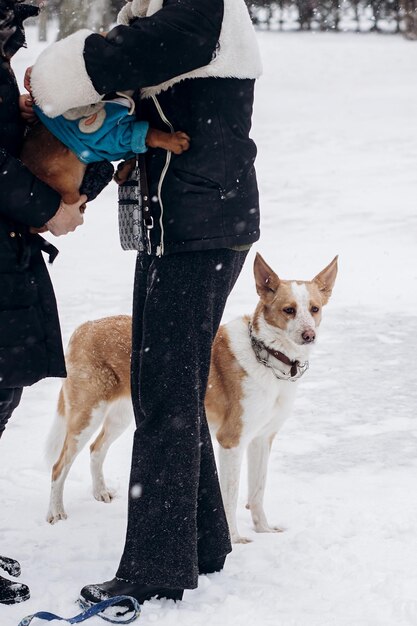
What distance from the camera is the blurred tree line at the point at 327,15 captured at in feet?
71.5

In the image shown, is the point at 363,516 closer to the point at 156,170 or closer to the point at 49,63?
the point at 156,170

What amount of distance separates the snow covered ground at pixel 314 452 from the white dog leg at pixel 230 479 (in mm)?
208

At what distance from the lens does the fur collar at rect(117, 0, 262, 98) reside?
2.79 meters

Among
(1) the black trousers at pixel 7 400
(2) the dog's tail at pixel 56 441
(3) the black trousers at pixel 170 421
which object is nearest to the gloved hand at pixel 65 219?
(3) the black trousers at pixel 170 421

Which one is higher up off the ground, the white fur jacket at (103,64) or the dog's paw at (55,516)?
the white fur jacket at (103,64)

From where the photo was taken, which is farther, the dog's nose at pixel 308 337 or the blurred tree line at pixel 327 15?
the blurred tree line at pixel 327 15

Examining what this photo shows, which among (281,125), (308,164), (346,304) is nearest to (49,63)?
(346,304)

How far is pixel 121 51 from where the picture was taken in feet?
8.68

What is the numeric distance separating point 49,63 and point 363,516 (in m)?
2.53

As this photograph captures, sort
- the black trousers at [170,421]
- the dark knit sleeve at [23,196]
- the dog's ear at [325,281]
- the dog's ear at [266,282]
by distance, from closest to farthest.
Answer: the dark knit sleeve at [23,196] < the black trousers at [170,421] < the dog's ear at [266,282] < the dog's ear at [325,281]

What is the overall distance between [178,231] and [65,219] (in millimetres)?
391

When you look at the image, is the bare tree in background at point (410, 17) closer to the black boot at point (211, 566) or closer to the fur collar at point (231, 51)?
the fur collar at point (231, 51)

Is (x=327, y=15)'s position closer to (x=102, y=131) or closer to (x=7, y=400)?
(x=102, y=131)

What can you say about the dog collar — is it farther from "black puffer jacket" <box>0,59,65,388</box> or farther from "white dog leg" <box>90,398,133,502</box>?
"black puffer jacket" <box>0,59,65,388</box>
